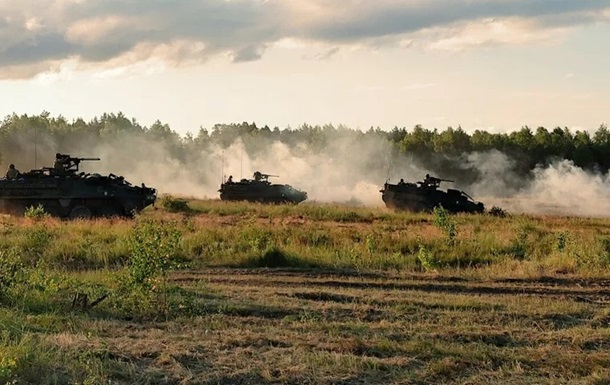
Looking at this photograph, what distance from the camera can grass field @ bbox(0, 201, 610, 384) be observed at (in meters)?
7.33

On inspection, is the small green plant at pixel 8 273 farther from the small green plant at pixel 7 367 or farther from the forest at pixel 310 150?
the forest at pixel 310 150

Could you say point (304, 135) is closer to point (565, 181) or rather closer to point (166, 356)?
point (565, 181)

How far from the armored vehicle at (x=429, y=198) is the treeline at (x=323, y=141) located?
23524mm

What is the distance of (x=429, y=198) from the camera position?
117ft

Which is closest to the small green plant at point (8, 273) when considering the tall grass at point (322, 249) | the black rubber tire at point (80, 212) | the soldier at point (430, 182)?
the tall grass at point (322, 249)

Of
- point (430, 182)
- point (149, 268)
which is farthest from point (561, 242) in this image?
point (430, 182)

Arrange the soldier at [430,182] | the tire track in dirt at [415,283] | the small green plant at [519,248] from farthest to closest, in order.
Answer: the soldier at [430,182] < the small green plant at [519,248] < the tire track in dirt at [415,283]

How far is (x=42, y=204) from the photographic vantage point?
2886cm

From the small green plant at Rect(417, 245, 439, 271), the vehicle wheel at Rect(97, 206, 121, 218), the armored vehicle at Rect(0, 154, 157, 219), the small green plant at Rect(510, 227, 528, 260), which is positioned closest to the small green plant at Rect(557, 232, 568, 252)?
the small green plant at Rect(510, 227, 528, 260)

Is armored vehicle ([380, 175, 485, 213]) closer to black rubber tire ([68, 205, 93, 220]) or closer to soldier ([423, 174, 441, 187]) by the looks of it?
soldier ([423, 174, 441, 187])

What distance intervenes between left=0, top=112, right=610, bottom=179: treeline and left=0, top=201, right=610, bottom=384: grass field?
43.7m

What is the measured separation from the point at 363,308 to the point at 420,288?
111 inches

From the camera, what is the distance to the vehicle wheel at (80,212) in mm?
28870

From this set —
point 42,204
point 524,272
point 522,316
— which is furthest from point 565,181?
point 522,316
